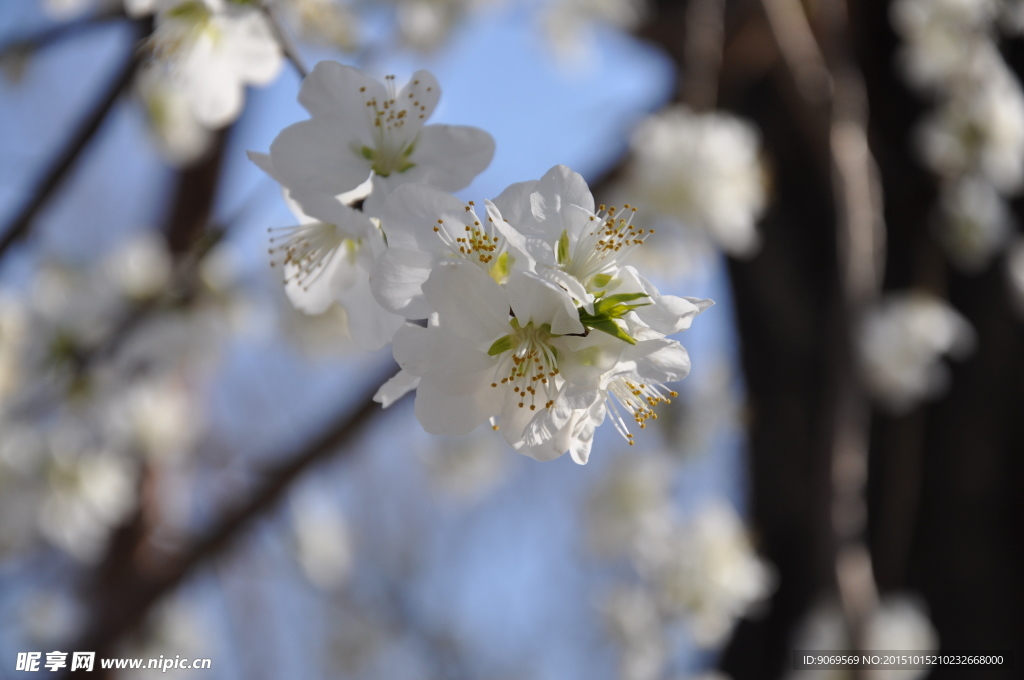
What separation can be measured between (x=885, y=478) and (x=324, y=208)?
303cm

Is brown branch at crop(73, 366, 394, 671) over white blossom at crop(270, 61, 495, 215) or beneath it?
beneath

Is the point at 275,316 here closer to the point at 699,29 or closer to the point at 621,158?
the point at 621,158

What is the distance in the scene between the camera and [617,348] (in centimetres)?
60

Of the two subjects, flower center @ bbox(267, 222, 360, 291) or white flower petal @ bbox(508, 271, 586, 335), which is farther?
flower center @ bbox(267, 222, 360, 291)

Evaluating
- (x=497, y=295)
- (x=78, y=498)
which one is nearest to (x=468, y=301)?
(x=497, y=295)

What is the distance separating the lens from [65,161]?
129 centimetres

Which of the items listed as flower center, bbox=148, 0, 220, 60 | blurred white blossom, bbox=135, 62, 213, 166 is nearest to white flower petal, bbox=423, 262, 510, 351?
flower center, bbox=148, 0, 220, 60

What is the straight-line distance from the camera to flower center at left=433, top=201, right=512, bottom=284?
640 mm

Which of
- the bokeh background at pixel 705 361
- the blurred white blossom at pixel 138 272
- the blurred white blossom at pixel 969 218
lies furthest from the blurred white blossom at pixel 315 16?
the blurred white blossom at pixel 969 218

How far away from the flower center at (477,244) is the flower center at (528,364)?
0.06m

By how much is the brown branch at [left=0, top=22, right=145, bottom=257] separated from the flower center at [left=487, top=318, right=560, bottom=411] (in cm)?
95

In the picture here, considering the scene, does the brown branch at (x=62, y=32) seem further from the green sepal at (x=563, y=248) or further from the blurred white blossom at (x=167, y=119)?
the green sepal at (x=563, y=248)

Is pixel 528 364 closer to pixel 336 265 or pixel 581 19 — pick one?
pixel 336 265

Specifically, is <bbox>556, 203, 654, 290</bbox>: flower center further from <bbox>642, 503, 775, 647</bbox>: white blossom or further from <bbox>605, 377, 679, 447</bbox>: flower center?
<bbox>642, 503, 775, 647</bbox>: white blossom
